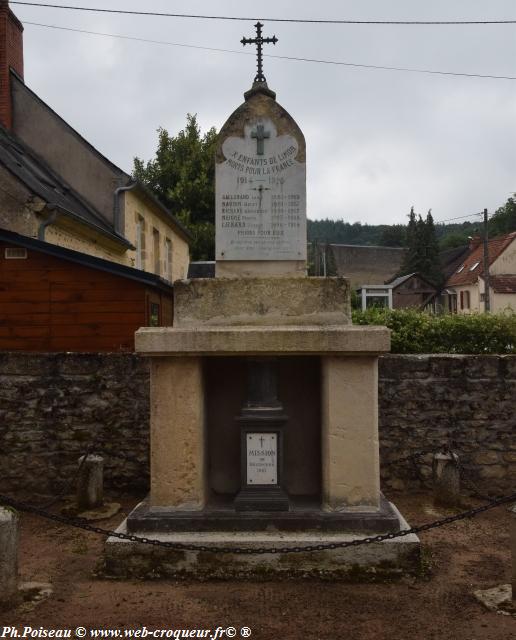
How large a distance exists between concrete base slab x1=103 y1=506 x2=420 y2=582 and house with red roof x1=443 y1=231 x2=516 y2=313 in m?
30.5

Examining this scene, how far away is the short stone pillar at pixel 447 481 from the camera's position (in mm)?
6559

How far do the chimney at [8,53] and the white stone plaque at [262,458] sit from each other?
51.0ft

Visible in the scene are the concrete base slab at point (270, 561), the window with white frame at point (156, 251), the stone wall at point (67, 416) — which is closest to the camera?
the concrete base slab at point (270, 561)

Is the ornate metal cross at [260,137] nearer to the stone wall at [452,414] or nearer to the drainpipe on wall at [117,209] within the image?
the stone wall at [452,414]

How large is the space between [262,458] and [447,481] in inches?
102

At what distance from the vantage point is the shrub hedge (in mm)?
8477

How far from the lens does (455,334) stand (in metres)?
8.73

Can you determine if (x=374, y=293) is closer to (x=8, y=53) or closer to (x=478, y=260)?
(x=8, y=53)

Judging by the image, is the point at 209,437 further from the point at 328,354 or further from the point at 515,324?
the point at 515,324

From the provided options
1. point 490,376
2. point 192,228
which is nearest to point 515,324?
point 490,376

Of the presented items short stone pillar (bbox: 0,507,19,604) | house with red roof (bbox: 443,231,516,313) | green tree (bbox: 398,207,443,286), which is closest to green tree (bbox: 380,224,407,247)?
green tree (bbox: 398,207,443,286)

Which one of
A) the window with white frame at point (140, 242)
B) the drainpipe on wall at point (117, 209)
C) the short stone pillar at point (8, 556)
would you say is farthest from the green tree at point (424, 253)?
the short stone pillar at point (8, 556)

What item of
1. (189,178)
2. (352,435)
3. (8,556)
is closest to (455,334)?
(352,435)

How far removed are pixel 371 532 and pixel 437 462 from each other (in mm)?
2332
